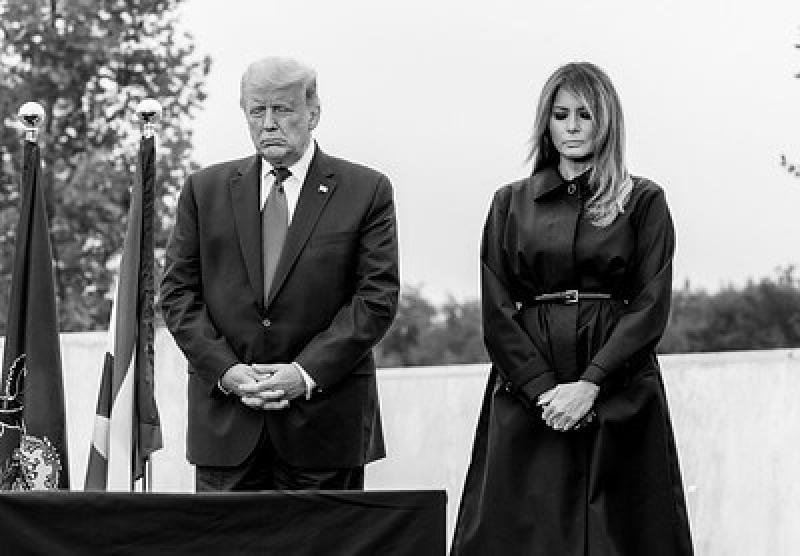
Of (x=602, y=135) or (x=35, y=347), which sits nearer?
(x=602, y=135)

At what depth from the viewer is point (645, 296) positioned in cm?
514

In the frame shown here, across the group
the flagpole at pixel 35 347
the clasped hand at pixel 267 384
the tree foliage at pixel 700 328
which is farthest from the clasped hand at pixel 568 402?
the tree foliage at pixel 700 328

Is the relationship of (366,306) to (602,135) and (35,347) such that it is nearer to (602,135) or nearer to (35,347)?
(602,135)

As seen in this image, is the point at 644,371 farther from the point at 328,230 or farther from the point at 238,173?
the point at 238,173

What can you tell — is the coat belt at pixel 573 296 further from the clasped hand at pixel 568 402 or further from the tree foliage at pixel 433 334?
the tree foliage at pixel 433 334

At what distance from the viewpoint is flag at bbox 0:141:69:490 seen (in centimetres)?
603

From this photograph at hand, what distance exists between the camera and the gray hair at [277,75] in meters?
5.25

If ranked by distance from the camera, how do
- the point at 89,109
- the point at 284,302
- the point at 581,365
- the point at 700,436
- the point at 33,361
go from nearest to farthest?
the point at 581,365 → the point at 284,302 → the point at 33,361 → the point at 700,436 → the point at 89,109

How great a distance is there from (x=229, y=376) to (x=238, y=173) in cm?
66

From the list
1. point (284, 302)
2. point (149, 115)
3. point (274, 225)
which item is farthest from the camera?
point (149, 115)

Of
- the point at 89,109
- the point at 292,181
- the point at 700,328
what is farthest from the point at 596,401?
the point at 700,328

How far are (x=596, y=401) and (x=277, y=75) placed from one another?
1.29 metres

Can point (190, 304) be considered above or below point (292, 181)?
below

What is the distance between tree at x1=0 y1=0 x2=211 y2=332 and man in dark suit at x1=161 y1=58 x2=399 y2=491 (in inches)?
242
